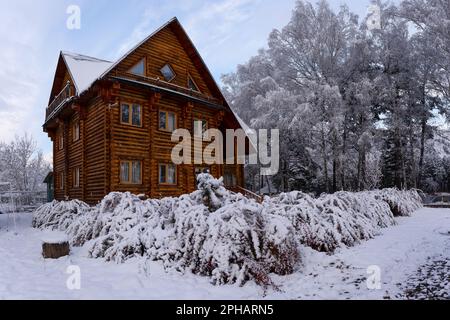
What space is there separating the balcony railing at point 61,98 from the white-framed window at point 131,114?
415cm

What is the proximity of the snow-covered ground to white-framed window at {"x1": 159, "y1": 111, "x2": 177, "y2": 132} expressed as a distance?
9.93 metres

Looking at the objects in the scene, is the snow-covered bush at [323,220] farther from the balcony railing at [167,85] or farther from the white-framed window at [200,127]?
the white-framed window at [200,127]

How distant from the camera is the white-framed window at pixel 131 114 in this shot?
663 inches

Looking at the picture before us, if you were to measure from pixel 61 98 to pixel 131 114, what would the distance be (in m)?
6.44

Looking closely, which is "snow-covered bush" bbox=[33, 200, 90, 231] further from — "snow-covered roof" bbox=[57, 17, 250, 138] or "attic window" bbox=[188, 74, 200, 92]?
"attic window" bbox=[188, 74, 200, 92]

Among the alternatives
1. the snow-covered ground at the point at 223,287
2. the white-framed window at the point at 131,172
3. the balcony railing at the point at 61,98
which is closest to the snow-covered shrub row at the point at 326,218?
the snow-covered ground at the point at 223,287

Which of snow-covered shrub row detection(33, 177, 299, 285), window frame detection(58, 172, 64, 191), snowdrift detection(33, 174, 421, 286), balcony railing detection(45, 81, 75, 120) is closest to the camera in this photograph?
snow-covered shrub row detection(33, 177, 299, 285)

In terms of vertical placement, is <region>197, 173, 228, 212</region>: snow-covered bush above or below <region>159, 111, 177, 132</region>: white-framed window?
below

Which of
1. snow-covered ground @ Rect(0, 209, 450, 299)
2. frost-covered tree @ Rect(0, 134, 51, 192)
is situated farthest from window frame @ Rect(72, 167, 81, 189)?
frost-covered tree @ Rect(0, 134, 51, 192)

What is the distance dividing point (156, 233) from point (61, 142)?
1675 centimetres

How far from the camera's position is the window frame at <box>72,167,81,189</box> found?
1923 cm

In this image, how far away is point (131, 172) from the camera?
54.8ft

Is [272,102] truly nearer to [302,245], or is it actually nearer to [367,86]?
[367,86]

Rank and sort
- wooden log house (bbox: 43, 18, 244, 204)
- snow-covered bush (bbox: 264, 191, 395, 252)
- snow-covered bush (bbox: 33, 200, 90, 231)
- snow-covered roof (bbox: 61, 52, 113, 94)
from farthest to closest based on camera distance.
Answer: snow-covered roof (bbox: 61, 52, 113, 94) → wooden log house (bbox: 43, 18, 244, 204) → snow-covered bush (bbox: 33, 200, 90, 231) → snow-covered bush (bbox: 264, 191, 395, 252)
